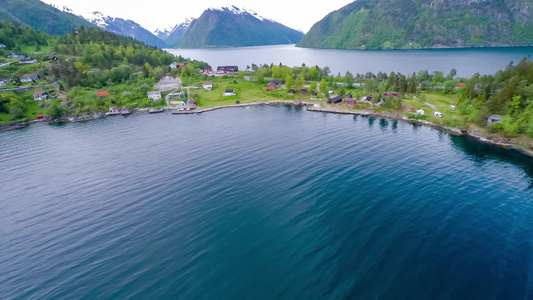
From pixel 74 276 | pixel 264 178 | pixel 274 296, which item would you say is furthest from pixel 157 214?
pixel 274 296

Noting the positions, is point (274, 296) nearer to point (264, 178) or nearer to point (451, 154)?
point (264, 178)

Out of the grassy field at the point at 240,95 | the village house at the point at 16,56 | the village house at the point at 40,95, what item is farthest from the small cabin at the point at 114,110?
the village house at the point at 16,56

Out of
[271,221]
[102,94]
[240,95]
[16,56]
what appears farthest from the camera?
[16,56]

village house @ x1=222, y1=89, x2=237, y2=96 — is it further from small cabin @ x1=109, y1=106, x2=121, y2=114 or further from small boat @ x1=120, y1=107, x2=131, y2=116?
small cabin @ x1=109, y1=106, x2=121, y2=114

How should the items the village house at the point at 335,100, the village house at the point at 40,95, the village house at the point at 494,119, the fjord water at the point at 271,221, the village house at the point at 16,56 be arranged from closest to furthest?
1. the fjord water at the point at 271,221
2. the village house at the point at 494,119
3. the village house at the point at 335,100
4. the village house at the point at 40,95
5. the village house at the point at 16,56

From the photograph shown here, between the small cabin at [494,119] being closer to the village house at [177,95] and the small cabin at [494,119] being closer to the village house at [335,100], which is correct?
the village house at [335,100]

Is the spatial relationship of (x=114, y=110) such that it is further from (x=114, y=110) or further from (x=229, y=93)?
(x=229, y=93)

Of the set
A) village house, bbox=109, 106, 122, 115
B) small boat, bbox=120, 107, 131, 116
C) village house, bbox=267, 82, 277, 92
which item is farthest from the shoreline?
village house, bbox=267, 82, 277, 92

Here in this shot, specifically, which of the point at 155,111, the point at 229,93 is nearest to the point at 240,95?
the point at 229,93
